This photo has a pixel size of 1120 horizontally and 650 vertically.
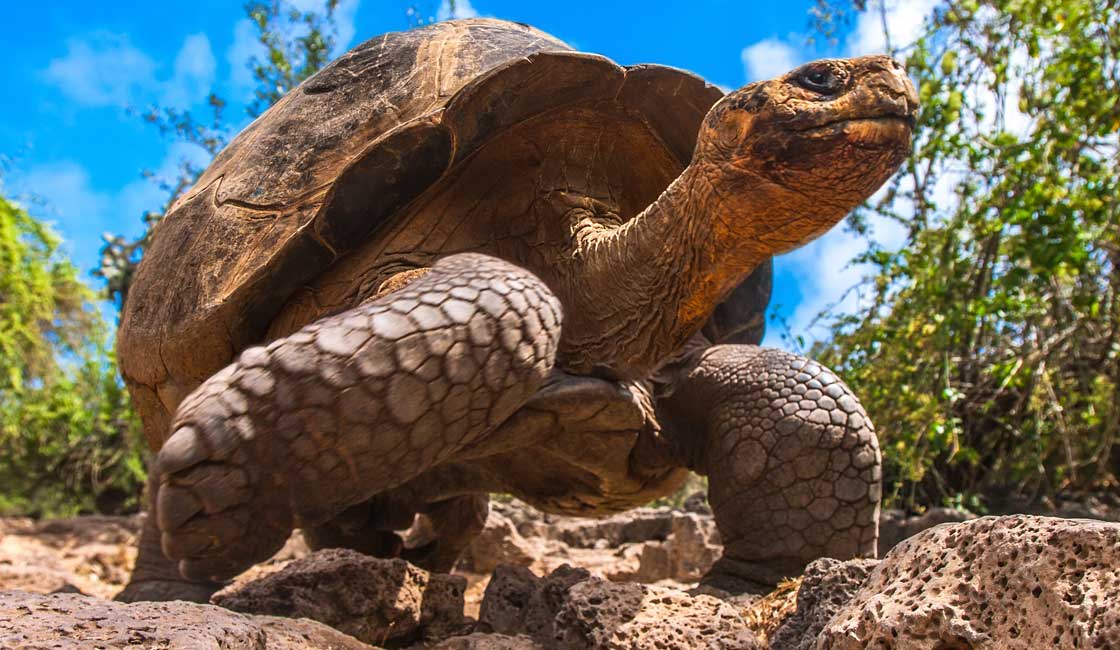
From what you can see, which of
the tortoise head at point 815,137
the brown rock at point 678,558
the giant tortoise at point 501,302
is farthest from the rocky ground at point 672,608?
the brown rock at point 678,558

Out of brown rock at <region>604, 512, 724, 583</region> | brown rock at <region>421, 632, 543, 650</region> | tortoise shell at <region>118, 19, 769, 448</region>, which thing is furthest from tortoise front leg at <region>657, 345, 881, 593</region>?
brown rock at <region>604, 512, 724, 583</region>

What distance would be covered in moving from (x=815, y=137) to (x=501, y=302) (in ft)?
2.71

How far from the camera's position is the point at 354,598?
102 inches

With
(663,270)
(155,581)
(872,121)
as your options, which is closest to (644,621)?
(663,270)

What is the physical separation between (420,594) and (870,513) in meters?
1.50

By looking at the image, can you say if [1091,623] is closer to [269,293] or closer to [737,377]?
[737,377]

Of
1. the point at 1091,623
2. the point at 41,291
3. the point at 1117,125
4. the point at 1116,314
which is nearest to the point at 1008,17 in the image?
the point at 1117,125

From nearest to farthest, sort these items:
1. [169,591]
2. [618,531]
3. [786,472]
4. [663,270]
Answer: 1. [663,270]
2. [786,472]
3. [169,591]
4. [618,531]

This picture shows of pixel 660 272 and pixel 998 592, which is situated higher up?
pixel 660 272

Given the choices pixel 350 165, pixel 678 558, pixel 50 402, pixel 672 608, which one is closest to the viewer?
pixel 672 608

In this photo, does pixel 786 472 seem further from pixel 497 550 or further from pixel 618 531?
pixel 618 531

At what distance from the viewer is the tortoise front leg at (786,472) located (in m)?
3.12

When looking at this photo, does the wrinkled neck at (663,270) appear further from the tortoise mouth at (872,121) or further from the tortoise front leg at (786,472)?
the tortoise front leg at (786,472)

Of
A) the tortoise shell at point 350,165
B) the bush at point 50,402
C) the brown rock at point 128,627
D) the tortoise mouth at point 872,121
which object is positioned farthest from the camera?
the bush at point 50,402
